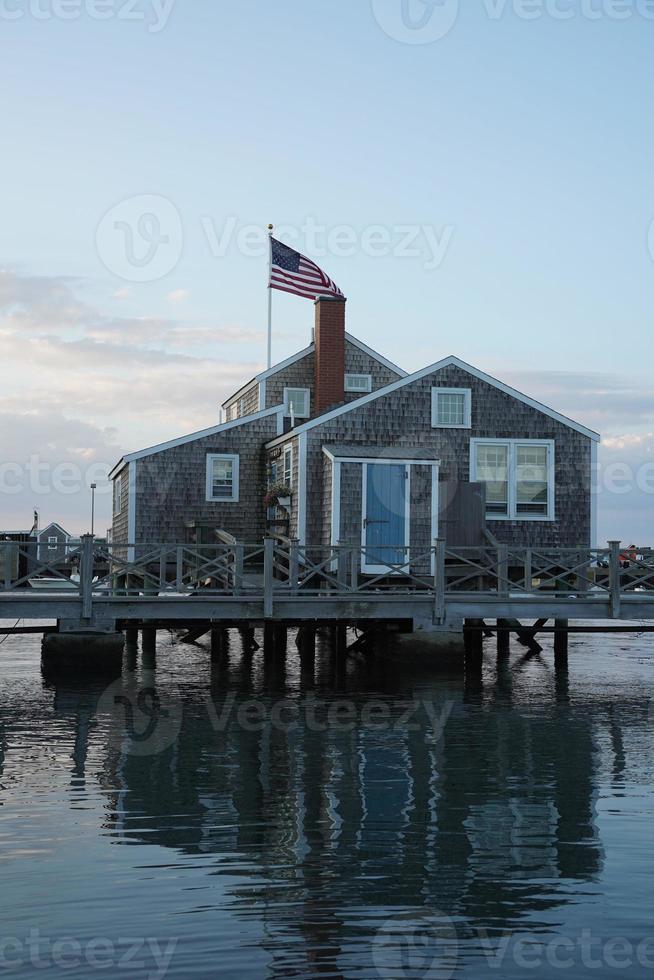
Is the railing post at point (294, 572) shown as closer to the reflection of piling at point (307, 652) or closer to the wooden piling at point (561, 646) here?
the reflection of piling at point (307, 652)

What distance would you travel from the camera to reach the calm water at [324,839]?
857 centimetres

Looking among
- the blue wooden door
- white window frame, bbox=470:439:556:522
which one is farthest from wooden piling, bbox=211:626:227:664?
white window frame, bbox=470:439:556:522

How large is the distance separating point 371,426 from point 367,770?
1499 centimetres

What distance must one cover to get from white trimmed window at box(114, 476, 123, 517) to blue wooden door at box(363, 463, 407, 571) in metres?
9.30

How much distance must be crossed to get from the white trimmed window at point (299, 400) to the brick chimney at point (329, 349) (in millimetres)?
2556

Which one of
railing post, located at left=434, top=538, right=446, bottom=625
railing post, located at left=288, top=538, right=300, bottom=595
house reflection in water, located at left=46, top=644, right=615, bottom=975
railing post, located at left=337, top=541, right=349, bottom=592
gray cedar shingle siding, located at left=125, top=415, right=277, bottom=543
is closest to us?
house reflection in water, located at left=46, top=644, right=615, bottom=975

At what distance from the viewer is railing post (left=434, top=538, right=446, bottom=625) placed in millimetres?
22609

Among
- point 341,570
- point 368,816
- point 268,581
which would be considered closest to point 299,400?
point 341,570

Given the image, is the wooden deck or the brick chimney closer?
the wooden deck

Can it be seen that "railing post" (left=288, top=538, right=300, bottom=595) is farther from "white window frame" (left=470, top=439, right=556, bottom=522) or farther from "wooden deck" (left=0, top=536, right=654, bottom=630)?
"white window frame" (left=470, top=439, right=556, bottom=522)

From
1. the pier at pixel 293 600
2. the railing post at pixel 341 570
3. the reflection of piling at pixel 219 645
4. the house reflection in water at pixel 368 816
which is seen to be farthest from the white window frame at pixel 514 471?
the house reflection in water at pixel 368 816

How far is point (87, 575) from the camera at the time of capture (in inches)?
858

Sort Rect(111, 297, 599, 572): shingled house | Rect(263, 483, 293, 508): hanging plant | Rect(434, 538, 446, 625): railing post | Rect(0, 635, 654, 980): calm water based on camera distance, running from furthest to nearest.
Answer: Rect(263, 483, 293, 508): hanging plant, Rect(111, 297, 599, 572): shingled house, Rect(434, 538, 446, 625): railing post, Rect(0, 635, 654, 980): calm water

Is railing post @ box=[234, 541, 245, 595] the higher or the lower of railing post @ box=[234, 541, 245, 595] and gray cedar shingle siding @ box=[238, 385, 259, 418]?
the lower
